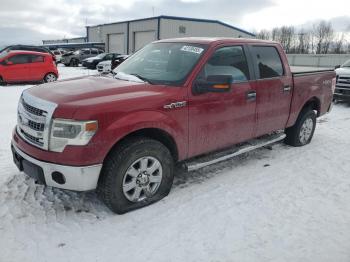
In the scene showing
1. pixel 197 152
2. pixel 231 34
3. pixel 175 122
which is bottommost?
pixel 197 152

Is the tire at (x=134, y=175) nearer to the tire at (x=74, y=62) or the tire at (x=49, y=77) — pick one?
the tire at (x=49, y=77)

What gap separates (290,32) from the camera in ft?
277

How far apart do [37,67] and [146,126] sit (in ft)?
44.3

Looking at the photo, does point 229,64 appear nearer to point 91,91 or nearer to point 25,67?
point 91,91

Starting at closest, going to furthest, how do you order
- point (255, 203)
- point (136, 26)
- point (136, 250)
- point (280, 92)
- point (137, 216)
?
1. point (136, 250)
2. point (137, 216)
3. point (255, 203)
4. point (280, 92)
5. point (136, 26)

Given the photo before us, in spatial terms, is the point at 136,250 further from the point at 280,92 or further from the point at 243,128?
the point at 280,92

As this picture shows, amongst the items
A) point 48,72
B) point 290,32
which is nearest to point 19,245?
point 48,72

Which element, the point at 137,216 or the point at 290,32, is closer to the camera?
the point at 137,216

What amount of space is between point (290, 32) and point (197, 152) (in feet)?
291

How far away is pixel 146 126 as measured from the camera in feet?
11.5

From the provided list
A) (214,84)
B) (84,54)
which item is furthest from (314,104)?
(84,54)

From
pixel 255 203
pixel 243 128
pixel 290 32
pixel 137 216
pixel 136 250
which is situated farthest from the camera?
pixel 290 32

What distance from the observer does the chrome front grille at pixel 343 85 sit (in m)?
10.7

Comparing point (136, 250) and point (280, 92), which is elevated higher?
point (280, 92)
